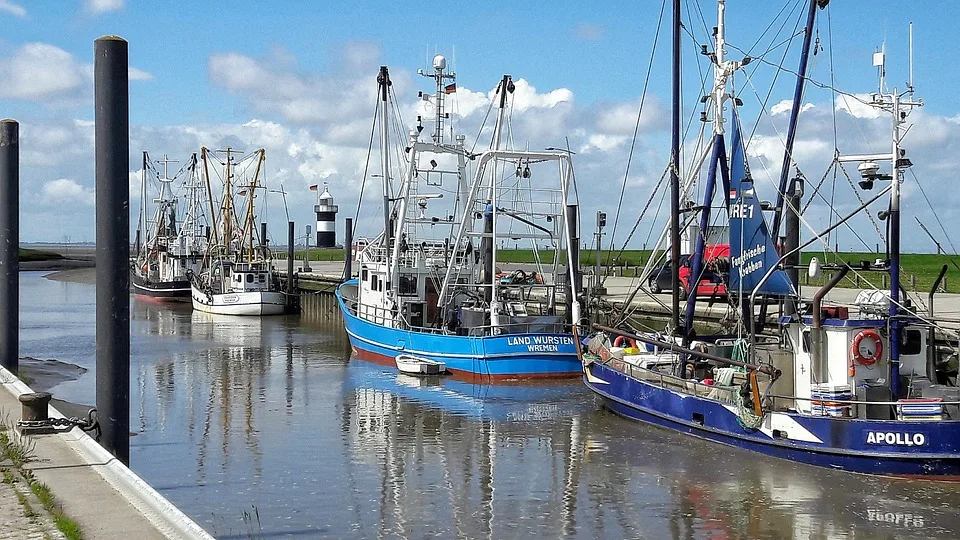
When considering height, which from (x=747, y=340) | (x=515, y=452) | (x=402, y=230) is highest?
(x=402, y=230)

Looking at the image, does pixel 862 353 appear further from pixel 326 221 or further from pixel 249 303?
pixel 326 221

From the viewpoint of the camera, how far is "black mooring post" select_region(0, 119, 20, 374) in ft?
56.7

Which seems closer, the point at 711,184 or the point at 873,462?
the point at 873,462

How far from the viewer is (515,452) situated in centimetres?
1848

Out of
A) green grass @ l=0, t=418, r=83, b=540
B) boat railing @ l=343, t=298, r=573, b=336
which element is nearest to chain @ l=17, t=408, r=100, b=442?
green grass @ l=0, t=418, r=83, b=540

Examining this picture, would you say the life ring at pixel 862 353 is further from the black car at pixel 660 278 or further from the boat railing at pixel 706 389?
the black car at pixel 660 278

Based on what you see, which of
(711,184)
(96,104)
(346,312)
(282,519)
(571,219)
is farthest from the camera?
(346,312)

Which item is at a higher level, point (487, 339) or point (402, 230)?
point (402, 230)

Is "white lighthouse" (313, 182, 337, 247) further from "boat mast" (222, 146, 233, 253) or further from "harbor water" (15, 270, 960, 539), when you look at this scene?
"harbor water" (15, 270, 960, 539)

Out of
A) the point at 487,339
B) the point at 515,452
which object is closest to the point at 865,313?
the point at 515,452

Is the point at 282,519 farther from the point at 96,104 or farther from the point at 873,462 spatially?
the point at 873,462

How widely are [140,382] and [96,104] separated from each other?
713 inches

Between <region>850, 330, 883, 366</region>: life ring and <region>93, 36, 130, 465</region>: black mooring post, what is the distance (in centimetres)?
1109

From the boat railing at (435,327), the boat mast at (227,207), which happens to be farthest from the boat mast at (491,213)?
the boat mast at (227,207)
